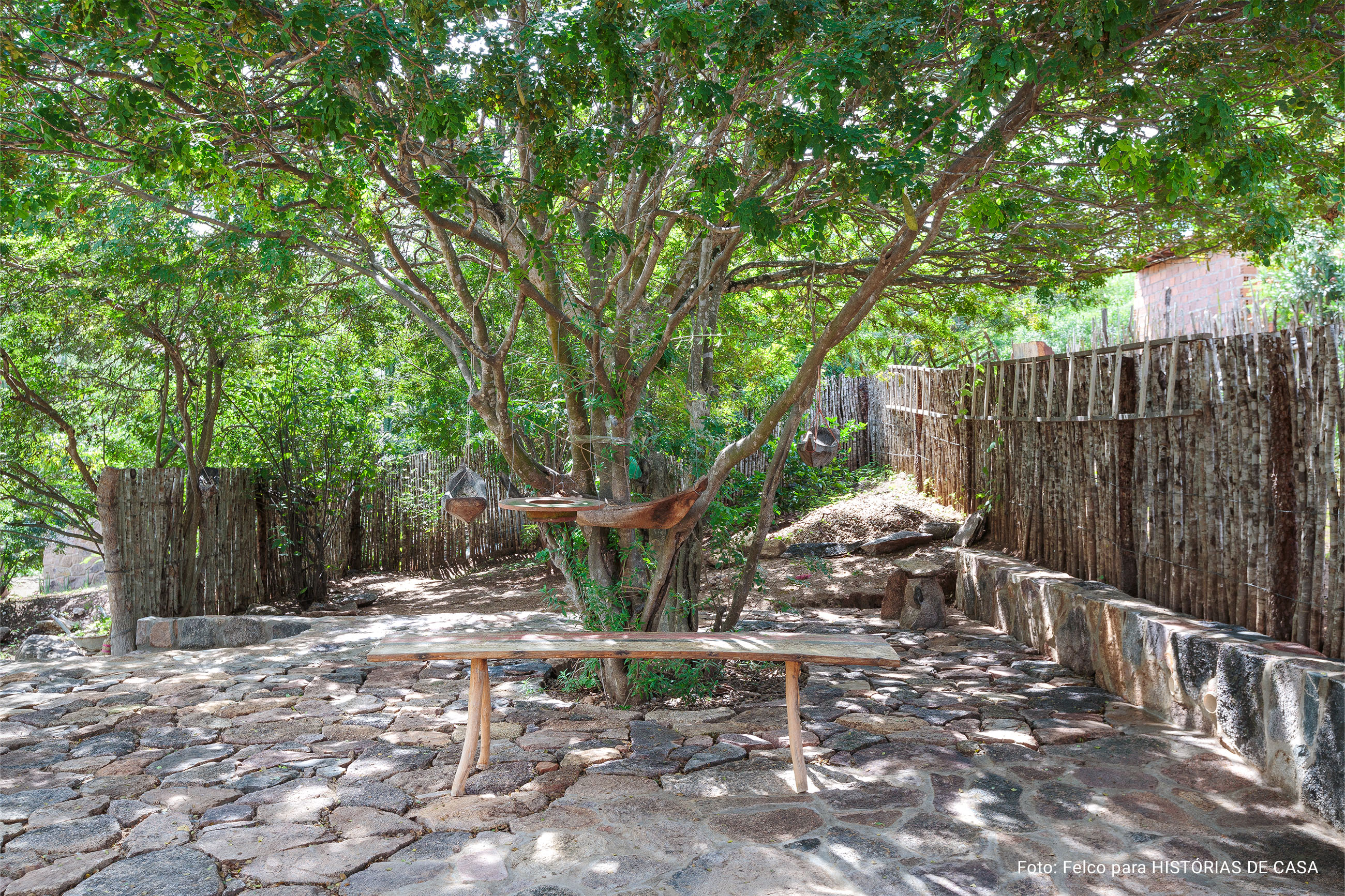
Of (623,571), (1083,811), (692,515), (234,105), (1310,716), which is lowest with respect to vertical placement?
(1083,811)

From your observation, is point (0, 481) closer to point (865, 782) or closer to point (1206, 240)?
point (865, 782)

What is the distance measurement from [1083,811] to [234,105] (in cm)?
481

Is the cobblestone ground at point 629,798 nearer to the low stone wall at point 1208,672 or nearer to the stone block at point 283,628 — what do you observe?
the low stone wall at point 1208,672

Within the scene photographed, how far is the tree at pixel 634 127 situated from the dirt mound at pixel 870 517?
4.52 m

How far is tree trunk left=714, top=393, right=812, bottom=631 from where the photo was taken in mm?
5324

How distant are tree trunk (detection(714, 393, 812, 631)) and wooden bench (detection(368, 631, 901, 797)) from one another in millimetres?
1241

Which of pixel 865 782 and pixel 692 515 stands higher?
pixel 692 515

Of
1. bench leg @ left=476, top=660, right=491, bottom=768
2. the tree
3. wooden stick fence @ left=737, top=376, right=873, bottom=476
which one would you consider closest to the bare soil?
the tree

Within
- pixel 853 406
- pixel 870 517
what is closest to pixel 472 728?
pixel 870 517

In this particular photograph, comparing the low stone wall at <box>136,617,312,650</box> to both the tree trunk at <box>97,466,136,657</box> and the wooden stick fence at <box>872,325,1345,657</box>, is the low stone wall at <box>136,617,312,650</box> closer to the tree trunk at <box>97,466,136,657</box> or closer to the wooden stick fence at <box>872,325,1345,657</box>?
the tree trunk at <box>97,466,136,657</box>

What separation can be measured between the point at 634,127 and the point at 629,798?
3.20m

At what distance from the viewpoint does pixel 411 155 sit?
4309 millimetres

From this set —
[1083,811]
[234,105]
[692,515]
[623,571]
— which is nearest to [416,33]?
[234,105]

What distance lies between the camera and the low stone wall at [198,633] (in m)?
6.93
